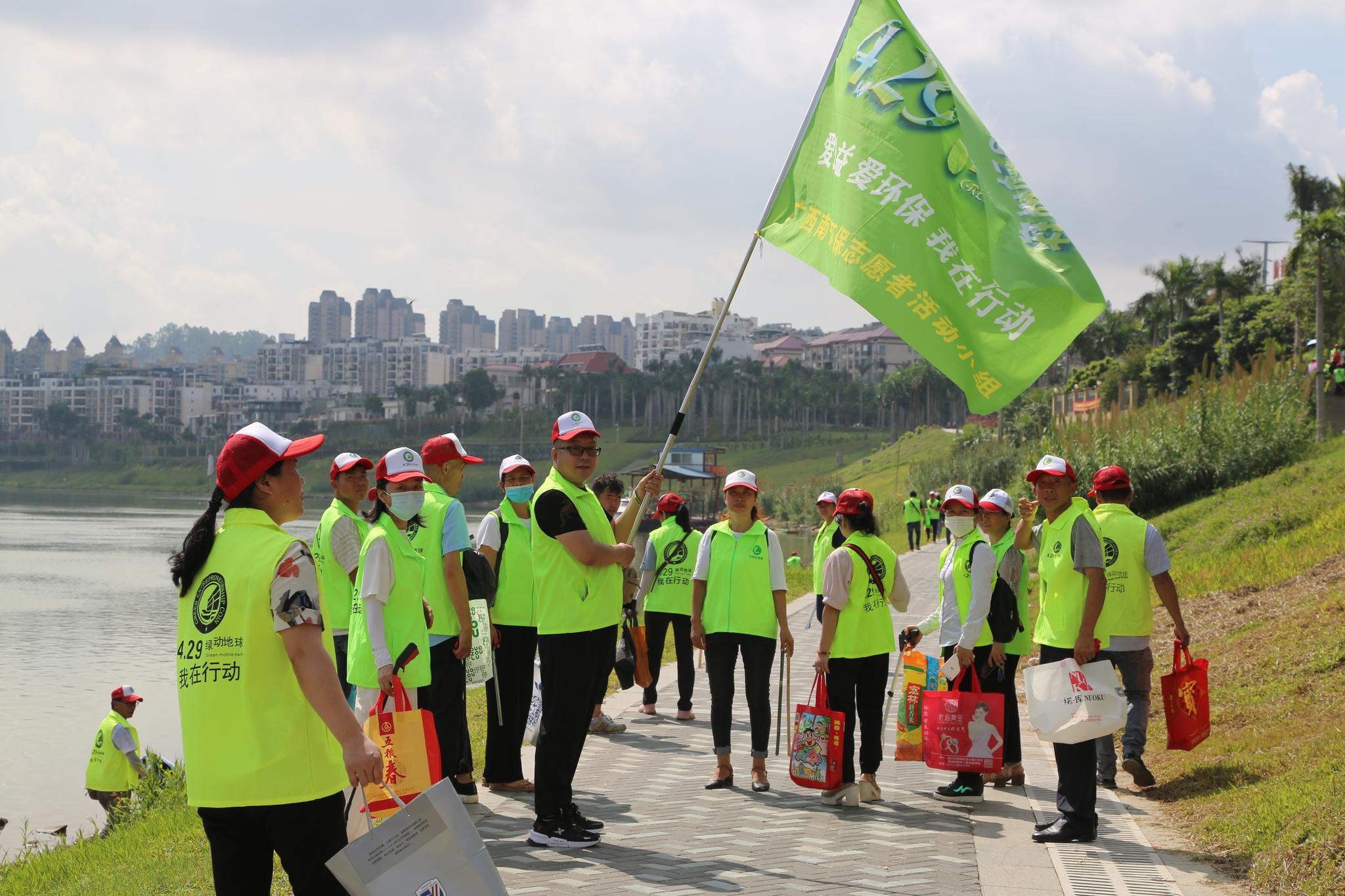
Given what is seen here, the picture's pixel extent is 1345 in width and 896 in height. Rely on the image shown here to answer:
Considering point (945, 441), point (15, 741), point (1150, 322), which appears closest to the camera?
point (15, 741)

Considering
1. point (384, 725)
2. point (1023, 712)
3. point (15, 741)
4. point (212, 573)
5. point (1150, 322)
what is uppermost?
point (1150, 322)

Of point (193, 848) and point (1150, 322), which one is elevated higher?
point (1150, 322)

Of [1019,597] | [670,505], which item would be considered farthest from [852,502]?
[670,505]

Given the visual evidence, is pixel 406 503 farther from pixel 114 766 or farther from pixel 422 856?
pixel 114 766

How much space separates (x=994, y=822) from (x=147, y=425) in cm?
17240

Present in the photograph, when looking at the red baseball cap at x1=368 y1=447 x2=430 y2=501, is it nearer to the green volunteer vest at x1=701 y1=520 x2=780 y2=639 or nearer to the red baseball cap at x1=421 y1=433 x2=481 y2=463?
the red baseball cap at x1=421 y1=433 x2=481 y2=463

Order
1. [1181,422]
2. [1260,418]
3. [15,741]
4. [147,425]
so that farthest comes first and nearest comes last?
[147,425]
[1181,422]
[1260,418]
[15,741]

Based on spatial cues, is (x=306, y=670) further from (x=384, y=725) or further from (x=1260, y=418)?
(x=1260, y=418)

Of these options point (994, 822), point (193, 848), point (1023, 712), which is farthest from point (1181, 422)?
point (193, 848)

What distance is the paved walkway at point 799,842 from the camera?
18.1 feet

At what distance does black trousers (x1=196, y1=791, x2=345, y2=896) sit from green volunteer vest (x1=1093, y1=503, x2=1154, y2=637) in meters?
5.21

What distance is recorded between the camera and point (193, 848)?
6.89 metres

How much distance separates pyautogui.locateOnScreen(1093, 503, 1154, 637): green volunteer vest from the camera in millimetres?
7535

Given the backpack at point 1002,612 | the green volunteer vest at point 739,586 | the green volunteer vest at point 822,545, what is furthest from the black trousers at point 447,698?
the green volunteer vest at point 822,545
